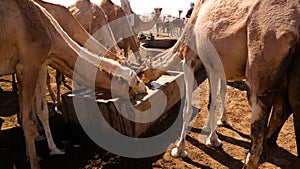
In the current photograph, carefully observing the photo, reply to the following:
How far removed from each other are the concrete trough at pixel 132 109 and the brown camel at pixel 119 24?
164 inches

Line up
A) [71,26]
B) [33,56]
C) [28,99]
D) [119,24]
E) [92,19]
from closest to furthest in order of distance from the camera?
[33,56] → [28,99] → [71,26] → [92,19] → [119,24]

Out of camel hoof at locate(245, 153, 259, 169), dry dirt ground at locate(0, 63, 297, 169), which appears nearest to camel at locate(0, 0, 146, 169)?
dry dirt ground at locate(0, 63, 297, 169)

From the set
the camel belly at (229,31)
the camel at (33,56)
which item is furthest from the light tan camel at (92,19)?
the camel belly at (229,31)

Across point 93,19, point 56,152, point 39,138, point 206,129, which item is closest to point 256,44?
point 206,129

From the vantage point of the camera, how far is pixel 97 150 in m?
4.65

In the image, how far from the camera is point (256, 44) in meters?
3.18

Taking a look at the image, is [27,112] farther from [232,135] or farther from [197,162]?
[232,135]

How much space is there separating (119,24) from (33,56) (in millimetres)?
6318

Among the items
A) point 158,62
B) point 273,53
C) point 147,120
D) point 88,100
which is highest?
point 273,53

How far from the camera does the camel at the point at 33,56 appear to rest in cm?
381

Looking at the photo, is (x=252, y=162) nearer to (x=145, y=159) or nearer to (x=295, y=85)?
(x=295, y=85)

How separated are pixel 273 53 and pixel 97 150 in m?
2.87

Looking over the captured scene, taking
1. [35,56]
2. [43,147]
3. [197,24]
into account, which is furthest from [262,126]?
[43,147]

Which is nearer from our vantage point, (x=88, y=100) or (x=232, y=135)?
(x=88, y=100)
